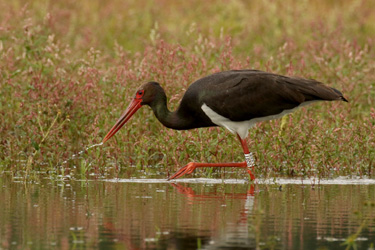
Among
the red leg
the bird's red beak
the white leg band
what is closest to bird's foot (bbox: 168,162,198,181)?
the red leg

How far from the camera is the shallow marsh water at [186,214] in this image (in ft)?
21.0

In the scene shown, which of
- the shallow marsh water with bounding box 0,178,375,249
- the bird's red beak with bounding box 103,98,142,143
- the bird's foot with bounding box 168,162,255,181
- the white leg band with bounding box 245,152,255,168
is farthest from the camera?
the bird's red beak with bounding box 103,98,142,143

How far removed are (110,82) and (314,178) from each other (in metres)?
3.94

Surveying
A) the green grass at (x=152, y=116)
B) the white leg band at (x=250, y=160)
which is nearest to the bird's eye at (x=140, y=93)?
the green grass at (x=152, y=116)

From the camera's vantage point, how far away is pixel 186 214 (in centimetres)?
751

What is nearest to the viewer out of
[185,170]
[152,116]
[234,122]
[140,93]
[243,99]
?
[185,170]

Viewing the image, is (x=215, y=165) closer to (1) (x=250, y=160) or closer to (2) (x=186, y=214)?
(1) (x=250, y=160)

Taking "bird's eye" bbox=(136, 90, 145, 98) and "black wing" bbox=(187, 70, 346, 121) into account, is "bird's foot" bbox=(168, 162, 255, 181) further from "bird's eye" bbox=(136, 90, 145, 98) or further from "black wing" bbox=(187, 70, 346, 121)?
"bird's eye" bbox=(136, 90, 145, 98)

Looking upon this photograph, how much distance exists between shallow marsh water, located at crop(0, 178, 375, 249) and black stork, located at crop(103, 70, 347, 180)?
71cm

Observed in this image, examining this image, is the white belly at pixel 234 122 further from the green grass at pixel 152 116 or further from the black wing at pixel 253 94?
the green grass at pixel 152 116

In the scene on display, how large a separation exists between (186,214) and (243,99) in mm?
2868

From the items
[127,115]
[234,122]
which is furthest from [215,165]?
[127,115]

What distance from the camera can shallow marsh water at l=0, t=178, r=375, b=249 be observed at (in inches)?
252

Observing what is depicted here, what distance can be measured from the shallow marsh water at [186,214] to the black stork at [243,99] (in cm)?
71
